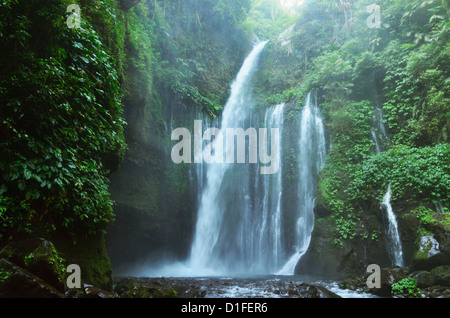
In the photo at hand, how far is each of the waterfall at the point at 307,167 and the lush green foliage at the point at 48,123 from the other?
7682 millimetres

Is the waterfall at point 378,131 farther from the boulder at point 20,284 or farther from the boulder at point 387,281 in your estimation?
the boulder at point 20,284

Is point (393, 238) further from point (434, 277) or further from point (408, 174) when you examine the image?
point (434, 277)

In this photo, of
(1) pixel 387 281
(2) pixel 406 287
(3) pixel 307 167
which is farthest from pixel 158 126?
(2) pixel 406 287

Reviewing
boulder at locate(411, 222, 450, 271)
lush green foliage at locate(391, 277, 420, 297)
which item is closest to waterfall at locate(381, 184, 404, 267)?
boulder at locate(411, 222, 450, 271)

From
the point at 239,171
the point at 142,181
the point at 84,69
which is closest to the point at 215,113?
the point at 239,171

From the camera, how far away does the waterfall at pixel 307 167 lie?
33.8ft

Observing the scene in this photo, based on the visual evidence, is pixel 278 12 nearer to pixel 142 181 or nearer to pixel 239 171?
pixel 239 171

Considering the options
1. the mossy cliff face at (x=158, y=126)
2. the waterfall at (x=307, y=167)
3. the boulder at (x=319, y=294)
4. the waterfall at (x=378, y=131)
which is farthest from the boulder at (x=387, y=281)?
the mossy cliff face at (x=158, y=126)

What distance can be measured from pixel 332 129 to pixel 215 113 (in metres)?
6.27

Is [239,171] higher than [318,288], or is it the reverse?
[239,171]

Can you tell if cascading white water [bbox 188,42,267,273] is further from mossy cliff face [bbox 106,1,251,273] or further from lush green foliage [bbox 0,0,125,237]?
lush green foliage [bbox 0,0,125,237]

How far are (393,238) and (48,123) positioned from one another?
906 cm

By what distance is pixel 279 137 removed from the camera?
518 inches

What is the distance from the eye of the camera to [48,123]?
4059 mm
